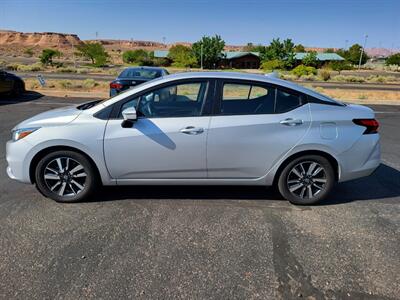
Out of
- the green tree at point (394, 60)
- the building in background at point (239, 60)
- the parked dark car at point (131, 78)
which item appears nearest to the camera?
the parked dark car at point (131, 78)

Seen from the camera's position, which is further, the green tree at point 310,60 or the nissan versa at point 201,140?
the green tree at point 310,60

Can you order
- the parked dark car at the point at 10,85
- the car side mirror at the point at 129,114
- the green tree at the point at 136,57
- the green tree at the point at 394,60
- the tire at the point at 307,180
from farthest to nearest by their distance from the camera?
the green tree at the point at 394,60, the green tree at the point at 136,57, the parked dark car at the point at 10,85, the tire at the point at 307,180, the car side mirror at the point at 129,114

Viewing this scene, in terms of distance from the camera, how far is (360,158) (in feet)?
12.6

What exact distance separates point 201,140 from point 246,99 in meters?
0.79

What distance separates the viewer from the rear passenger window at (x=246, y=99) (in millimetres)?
3715

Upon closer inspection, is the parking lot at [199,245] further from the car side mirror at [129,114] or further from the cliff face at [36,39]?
the cliff face at [36,39]

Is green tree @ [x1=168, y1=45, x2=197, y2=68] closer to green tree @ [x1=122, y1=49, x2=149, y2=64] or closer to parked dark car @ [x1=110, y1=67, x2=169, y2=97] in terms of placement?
green tree @ [x1=122, y1=49, x2=149, y2=64]

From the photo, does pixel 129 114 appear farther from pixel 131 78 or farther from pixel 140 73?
pixel 140 73

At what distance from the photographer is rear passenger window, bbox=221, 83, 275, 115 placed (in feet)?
12.2

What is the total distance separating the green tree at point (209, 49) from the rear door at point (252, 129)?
6859 centimetres

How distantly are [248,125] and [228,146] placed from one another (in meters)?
0.34

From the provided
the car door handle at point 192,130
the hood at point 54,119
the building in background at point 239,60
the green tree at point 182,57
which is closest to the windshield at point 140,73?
the hood at point 54,119

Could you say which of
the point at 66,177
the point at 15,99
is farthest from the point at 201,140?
the point at 15,99

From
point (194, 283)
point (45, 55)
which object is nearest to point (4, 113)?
point (194, 283)
